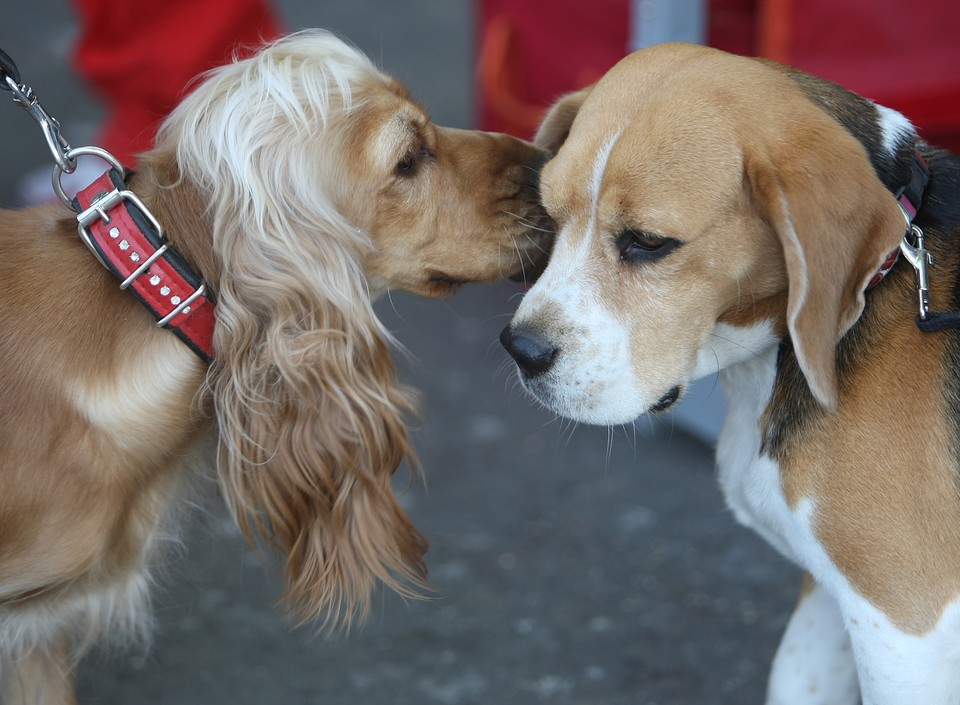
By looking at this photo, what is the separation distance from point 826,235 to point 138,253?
1376 mm

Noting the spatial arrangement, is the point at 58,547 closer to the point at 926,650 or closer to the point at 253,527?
the point at 253,527

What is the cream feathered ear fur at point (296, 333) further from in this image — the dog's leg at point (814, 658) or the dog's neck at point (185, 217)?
the dog's leg at point (814, 658)

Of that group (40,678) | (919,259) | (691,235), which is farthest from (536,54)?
(40,678)

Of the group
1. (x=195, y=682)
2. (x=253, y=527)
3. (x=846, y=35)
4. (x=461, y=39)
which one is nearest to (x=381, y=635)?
(x=195, y=682)

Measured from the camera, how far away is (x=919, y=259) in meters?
2.16

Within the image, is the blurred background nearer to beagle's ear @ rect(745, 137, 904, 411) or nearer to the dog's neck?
the dog's neck

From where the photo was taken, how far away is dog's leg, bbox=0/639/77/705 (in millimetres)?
2770

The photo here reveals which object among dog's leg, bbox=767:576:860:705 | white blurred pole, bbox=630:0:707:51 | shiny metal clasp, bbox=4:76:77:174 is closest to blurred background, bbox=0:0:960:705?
white blurred pole, bbox=630:0:707:51

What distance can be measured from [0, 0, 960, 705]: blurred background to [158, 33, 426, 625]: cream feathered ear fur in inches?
10.5

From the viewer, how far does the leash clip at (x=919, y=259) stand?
7.07 ft

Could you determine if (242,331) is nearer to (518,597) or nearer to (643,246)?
(643,246)

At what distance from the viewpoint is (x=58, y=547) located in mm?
2316

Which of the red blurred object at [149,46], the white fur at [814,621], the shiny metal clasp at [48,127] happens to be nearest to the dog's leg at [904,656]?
the white fur at [814,621]

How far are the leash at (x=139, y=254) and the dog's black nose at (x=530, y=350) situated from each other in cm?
65
